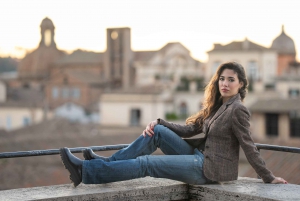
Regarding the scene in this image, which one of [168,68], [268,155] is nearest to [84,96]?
[168,68]

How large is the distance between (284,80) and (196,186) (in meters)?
51.5

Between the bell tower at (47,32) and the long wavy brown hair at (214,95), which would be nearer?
the long wavy brown hair at (214,95)

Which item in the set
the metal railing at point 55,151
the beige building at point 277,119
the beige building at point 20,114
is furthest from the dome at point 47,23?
the metal railing at point 55,151

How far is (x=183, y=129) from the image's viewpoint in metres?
5.21

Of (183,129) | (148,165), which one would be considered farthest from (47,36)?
(148,165)

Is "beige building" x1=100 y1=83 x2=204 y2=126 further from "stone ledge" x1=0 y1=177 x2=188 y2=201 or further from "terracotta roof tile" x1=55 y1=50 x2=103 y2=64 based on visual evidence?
"stone ledge" x1=0 y1=177 x2=188 y2=201

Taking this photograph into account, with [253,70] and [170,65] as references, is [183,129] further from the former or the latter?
[170,65]

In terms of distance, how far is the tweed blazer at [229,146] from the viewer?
15.4 ft

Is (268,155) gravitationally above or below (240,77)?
below

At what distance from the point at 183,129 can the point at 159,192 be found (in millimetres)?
743

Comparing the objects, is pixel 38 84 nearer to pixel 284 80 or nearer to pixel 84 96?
pixel 84 96

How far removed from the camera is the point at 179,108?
5928 cm

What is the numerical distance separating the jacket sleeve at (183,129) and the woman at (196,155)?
0.13 metres

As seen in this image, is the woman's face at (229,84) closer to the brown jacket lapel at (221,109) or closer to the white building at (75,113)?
the brown jacket lapel at (221,109)
